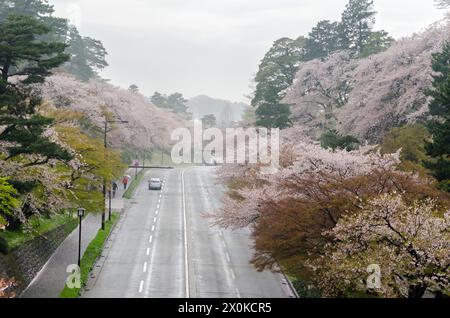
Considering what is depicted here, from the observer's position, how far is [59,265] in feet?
110

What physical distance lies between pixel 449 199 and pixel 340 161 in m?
6.85

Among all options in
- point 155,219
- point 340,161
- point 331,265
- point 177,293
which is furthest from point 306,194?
point 155,219

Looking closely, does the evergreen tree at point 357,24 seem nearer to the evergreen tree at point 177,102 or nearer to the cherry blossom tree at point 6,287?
the cherry blossom tree at point 6,287

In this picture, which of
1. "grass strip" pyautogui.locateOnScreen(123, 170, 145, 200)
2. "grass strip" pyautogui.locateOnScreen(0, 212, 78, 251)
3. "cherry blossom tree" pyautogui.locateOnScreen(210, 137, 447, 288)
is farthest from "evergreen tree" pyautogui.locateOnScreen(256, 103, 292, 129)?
"cherry blossom tree" pyautogui.locateOnScreen(210, 137, 447, 288)

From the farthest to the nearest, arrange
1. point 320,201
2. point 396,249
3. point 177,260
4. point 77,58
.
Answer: point 77,58
point 177,260
point 320,201
point 396,249

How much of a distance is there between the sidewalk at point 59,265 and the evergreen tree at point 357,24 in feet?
115

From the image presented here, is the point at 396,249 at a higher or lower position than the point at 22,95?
lower

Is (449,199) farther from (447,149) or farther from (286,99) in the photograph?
(286,99)

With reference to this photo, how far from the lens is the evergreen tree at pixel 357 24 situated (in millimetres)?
65188

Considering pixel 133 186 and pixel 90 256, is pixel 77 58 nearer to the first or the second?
pixel 133 186

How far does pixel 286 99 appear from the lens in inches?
2462

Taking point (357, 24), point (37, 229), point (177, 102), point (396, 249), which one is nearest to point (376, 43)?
point (357, 24)

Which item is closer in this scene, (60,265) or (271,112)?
(60,265)

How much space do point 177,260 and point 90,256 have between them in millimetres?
5112
